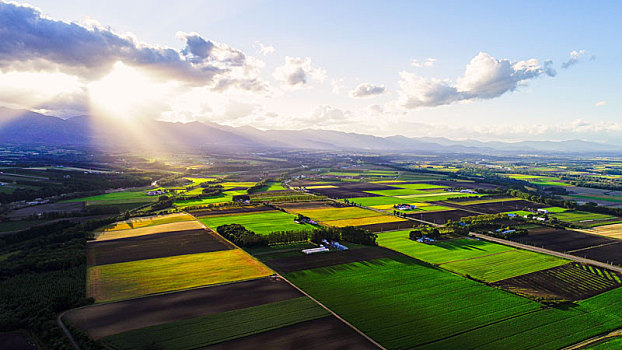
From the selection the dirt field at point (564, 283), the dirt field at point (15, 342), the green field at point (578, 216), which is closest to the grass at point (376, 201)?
the green field at point (578, 216)

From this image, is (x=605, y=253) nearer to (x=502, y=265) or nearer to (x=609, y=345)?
(x=502, y=265)

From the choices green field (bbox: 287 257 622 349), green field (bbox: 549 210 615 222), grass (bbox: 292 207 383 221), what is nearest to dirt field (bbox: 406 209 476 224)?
grass (bbox: 292 207 383 221)

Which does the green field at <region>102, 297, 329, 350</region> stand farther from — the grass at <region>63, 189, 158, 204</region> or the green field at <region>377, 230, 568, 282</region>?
the grass at <region>63, 189, 158, 204</region>

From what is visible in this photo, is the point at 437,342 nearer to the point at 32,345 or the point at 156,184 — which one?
the point at 32,345

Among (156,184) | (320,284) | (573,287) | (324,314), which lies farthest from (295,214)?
(156,184)

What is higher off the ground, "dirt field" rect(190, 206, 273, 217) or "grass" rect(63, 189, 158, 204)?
"grass" rect(63, 189, 158, 204)

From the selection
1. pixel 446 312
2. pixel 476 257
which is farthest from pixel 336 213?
pixel 446 312
